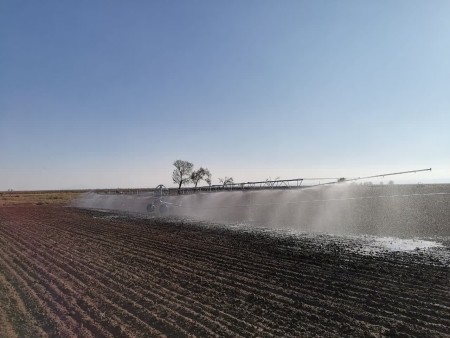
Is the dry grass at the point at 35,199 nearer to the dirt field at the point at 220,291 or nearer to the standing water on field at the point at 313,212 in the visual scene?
the standing water on field at the point at 313,212

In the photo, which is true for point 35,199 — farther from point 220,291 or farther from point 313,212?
point 220,291

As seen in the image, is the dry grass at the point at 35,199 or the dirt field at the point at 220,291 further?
the dry grass at the point at 35,199

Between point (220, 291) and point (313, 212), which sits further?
point (313, 212)

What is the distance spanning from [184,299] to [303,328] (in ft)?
9.44

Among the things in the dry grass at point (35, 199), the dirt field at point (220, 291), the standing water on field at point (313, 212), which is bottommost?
the dirt field at point (220, 291)

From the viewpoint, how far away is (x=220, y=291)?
27.8 ft

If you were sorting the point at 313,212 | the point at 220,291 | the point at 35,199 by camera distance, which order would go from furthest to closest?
the point at 35,199
the point at 313,212
the point at 220,291

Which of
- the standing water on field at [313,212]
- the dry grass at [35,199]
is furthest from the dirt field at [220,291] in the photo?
the dry grass at [35,199]

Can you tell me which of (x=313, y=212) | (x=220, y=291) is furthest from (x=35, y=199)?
(x=220, y=291)

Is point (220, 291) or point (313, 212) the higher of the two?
point (313, 212)

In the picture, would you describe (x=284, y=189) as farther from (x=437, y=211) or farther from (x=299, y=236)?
(x=299, y=236)

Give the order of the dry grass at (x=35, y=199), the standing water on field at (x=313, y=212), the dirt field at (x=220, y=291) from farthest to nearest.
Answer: the dry grass at (x=35, y=199) < the standing water on field at (x=313, y=212) < the dirt field at (x=220, y=291)

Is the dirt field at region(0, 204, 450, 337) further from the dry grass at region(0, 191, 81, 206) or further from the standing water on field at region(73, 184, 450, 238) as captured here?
the dry grass at region(0, 191, 81, 206)

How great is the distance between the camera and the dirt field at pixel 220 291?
6375 mm
